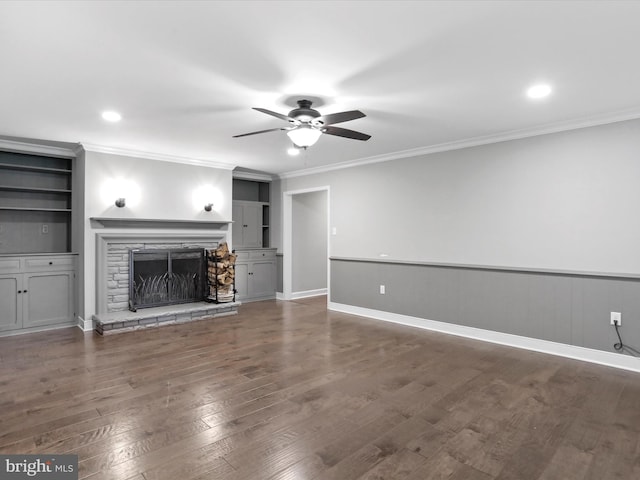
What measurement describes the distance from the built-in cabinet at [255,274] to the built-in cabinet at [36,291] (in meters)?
2.58

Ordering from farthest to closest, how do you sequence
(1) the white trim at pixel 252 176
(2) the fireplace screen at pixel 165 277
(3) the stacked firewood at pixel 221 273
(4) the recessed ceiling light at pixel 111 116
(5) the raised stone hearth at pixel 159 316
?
1. (1) the white trim at pixel 252 176
2. (3) the stacked firewood at pixel 221 273
3. (2) the fireplace screen at pixel 165 277
4. (5) the raised stone hearth at pixel 159 316
5. (4) the recessed ceiling light at pixel 111 116

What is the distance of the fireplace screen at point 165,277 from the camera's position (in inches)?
209

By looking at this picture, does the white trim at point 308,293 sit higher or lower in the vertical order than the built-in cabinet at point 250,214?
lower

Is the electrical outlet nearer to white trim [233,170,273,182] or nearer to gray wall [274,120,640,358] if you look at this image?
gray wall [274,120,640,358]

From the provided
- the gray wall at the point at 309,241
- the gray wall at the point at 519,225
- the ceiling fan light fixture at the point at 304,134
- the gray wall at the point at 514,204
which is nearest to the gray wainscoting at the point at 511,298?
the gray wall at the point at 519,225

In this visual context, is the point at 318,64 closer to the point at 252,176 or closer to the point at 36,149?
the point at 36,149

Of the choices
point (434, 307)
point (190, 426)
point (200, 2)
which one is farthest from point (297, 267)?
point (200, 2)

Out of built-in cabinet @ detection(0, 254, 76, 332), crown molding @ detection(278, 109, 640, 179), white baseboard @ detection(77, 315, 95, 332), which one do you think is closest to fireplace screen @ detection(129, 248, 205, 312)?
white baseboard @ detection(77, 315, 95, 332)

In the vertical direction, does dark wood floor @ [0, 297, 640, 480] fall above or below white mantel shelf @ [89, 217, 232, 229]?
below

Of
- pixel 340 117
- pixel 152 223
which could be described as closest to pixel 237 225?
pixel 152 223

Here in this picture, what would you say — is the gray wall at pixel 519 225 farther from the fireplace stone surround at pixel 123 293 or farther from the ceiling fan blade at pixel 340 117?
the fireplace stone surround at pixel 123 293

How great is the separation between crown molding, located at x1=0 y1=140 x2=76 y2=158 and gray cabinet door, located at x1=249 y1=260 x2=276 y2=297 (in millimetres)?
3336

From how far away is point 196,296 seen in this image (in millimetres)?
5914

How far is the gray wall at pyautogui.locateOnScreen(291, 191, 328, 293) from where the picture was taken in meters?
7.35
